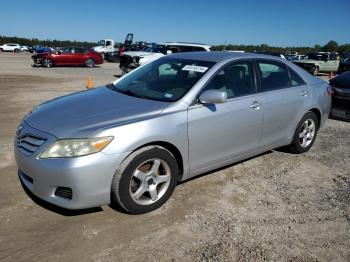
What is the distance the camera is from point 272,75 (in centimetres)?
488

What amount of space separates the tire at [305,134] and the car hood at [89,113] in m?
2.59

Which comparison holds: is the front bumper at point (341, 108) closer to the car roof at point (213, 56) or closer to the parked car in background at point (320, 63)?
the car roof at point (213, 56)

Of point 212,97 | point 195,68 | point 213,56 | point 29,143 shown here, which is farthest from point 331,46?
point 29,143

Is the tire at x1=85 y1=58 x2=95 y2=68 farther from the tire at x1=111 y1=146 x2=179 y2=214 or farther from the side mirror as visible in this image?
the tire at x1=111 y1=146 x2=179 y2=214

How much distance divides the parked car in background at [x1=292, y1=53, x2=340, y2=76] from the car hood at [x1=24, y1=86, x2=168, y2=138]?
20.8 metres

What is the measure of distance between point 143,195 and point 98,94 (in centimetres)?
142

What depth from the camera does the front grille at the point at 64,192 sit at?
10.5ft

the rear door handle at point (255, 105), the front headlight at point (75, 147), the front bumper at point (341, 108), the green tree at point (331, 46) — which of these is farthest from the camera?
the green tree at point (331, 46)

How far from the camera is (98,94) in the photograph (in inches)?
170

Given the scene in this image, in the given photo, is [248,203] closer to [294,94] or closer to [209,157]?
[209,157]

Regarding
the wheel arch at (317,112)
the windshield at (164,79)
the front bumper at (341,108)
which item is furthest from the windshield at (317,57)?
the windshield at (164,79)

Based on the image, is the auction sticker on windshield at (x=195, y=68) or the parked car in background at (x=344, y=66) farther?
the parked car in background at (x=344, y=66)

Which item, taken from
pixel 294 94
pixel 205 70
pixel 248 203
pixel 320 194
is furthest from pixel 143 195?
pixel 294 94

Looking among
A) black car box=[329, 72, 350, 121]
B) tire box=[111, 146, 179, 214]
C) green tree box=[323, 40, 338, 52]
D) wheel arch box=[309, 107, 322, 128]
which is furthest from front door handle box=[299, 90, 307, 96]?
green tree box=[323, 40, 338, 52]
